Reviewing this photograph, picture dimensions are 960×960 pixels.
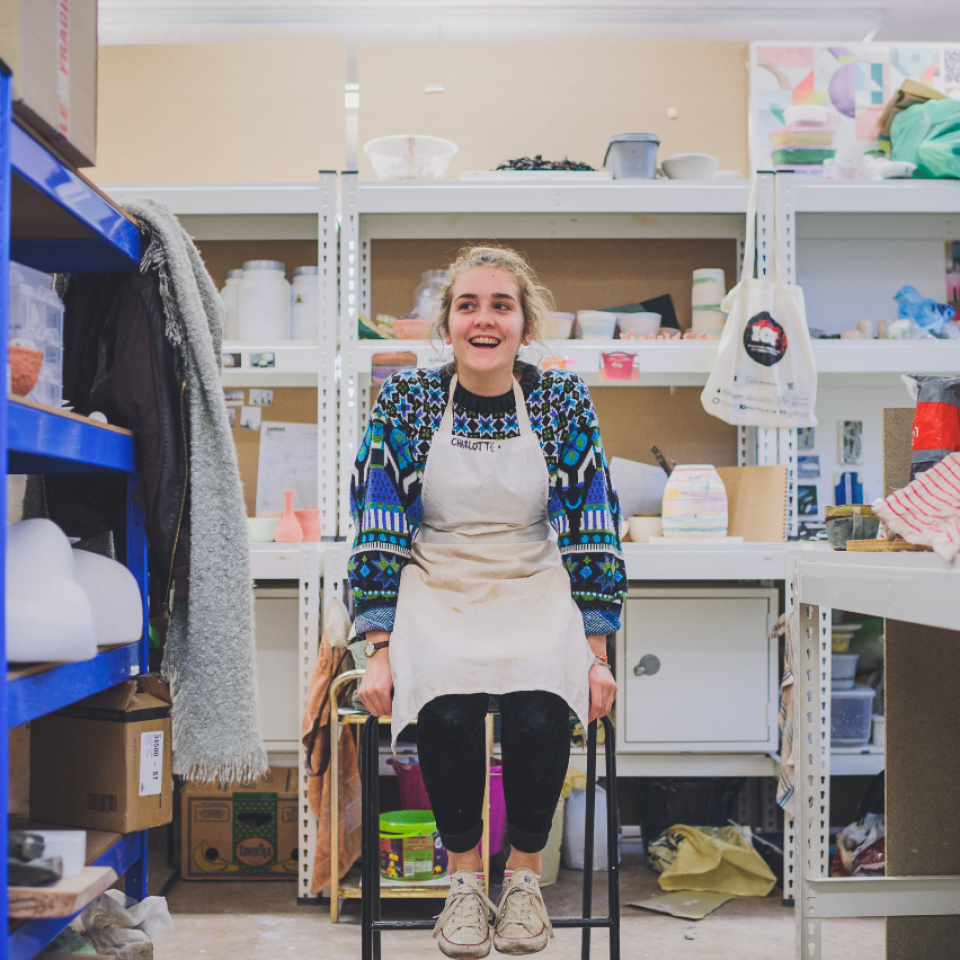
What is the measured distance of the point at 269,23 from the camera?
3107 mm

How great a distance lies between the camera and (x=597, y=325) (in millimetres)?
2633

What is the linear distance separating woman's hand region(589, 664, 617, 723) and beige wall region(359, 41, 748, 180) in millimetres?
1984

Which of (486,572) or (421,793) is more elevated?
(486,572)

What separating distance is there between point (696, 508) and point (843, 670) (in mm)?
635

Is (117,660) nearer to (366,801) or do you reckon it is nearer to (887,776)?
(366,801)

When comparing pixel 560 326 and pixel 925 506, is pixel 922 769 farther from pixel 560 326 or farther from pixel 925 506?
pixel 560 326

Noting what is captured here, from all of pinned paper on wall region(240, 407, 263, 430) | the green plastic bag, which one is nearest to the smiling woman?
pinned paper on wall region(240, 407, 263, 430)

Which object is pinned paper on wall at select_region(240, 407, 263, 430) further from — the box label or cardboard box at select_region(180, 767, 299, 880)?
the box label

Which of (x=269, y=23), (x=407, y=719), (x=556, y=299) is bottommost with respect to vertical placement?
(x=407, y=719)

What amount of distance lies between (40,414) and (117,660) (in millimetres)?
464

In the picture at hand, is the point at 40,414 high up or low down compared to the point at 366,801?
up

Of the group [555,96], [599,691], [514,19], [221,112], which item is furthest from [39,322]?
[514,19]

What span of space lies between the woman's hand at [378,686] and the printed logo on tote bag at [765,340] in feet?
4.78

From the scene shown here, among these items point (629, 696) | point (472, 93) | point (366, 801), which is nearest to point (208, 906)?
point (366, 801)
